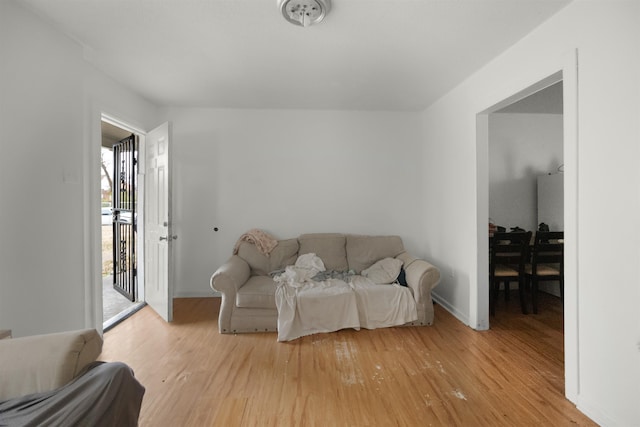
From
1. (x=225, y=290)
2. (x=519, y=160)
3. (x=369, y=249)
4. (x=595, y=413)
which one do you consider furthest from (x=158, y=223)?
(x=519, y=160)

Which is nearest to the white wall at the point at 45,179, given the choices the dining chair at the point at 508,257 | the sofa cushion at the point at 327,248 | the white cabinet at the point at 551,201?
the sofa cushion at the point at 327,248

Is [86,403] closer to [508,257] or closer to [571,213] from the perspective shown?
[571,213]

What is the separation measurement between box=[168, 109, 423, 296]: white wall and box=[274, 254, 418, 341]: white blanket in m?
1.13

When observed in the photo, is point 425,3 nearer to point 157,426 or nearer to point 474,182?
point 474,182

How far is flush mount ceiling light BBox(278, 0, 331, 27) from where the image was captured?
5.81 feet

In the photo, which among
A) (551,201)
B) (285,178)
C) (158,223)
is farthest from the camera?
(285,178)

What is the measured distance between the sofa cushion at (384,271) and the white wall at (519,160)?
186 centimetres

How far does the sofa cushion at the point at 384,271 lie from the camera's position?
3.20m

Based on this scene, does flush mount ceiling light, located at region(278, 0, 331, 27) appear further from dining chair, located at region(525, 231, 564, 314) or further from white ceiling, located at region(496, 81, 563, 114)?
dining chair, located at region(525, 231, 564, 314)

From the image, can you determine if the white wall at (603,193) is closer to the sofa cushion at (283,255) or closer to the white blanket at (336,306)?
the white blanket at (336,306)

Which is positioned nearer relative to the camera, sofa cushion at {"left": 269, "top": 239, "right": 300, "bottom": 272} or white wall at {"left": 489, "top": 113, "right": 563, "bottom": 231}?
sofa cushion at {"left": 269, "top": 239, "right": 300, "bottom": 272}

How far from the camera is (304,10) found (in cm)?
184

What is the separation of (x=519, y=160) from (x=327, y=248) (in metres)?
3.06

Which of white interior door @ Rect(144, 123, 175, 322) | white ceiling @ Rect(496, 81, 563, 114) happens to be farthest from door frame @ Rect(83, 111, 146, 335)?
white ceiling @ Rect(496, 81, 563, 114)
